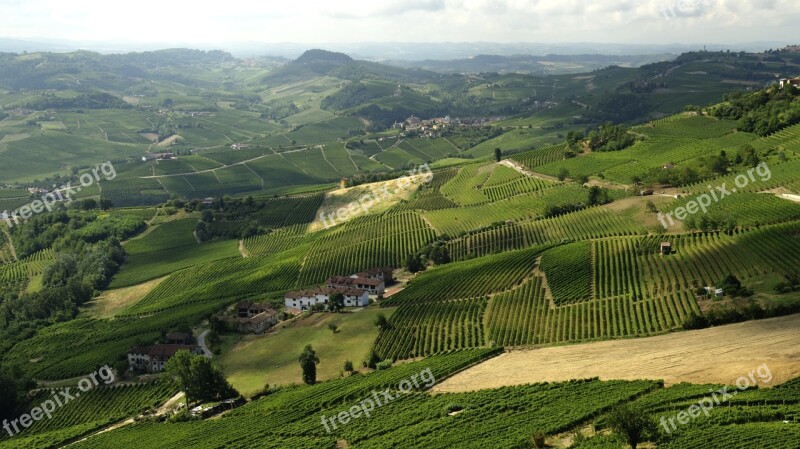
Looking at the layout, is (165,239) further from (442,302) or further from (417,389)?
(417,389)

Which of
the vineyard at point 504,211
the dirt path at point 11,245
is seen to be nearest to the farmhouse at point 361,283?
the vineyard at point 504,211

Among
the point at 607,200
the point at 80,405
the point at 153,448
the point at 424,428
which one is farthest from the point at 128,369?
the point at 607,200

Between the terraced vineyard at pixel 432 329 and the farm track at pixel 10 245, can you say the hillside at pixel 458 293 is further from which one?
the farm track at pixel 10 245

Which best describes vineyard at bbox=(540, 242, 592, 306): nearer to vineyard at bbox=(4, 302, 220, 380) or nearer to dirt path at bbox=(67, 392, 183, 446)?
dirt path at bbox=(67, 392, 183, 446)

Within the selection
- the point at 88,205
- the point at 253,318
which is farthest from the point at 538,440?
the point at 88,205

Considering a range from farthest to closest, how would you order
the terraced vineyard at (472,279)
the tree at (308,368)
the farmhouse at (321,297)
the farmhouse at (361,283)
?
the farmhouse at (361,283), the farmhouse at (321,297), the terraced vineyard at (472,279), the tree at (308,368)

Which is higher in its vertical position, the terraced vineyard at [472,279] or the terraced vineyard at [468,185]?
the terraced vineyard at [468,185]

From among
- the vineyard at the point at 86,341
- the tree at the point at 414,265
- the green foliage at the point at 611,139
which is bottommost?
the vineyard at the point at 86,341

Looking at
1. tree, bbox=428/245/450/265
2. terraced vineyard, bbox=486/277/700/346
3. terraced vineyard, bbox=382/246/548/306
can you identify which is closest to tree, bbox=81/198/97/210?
tree, bbox=428/245/450/265
